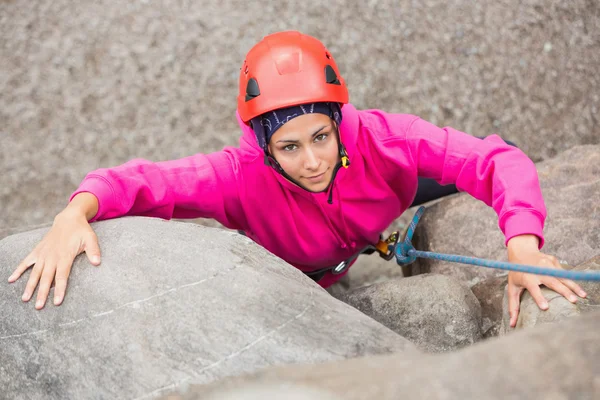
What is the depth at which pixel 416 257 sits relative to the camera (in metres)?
2.43

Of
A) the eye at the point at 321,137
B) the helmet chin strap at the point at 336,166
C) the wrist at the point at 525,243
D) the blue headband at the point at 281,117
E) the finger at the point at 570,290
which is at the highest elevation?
the blue headband at the point at 281,117

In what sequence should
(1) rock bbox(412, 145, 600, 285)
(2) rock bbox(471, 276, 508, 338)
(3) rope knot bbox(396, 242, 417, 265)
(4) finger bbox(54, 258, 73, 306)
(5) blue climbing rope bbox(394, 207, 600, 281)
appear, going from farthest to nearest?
1. (1) rock bbox(412, 145, 600, 285)
2. (3) rope knot bbox(396, 242, 417, 265)
3. (2) rock bbox(471, 276, 508, 338)
4. (4) finger bbox(54, 258, 73, 306)
5. (5) blue climbing rope bbox(394, 207, 600, 281)

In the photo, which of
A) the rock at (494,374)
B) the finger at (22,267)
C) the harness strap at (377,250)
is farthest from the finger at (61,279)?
the harness strap at (377,250)

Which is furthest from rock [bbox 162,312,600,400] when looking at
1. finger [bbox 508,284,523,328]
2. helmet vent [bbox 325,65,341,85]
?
helmet vent [bbox 325,65,341,85]

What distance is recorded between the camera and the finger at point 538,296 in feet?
5.68

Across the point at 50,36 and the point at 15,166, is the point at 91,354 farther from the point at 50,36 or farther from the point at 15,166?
the point at 50,36

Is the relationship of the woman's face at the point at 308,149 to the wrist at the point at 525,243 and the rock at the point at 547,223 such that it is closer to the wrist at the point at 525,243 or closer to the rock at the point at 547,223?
the wrist at the point at 525,243

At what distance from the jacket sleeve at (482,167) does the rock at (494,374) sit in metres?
0.87

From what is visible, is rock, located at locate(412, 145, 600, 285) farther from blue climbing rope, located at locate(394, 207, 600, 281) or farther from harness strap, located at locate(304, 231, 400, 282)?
blue climbing rope, located at locate(394, 207, 600, 281)

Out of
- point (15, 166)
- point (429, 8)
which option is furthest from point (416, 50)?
point (15, 166)

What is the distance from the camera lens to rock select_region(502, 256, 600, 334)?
1.69m

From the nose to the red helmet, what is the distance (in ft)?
0.52

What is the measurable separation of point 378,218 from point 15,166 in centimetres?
237

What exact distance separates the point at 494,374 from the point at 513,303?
0.91 meters
